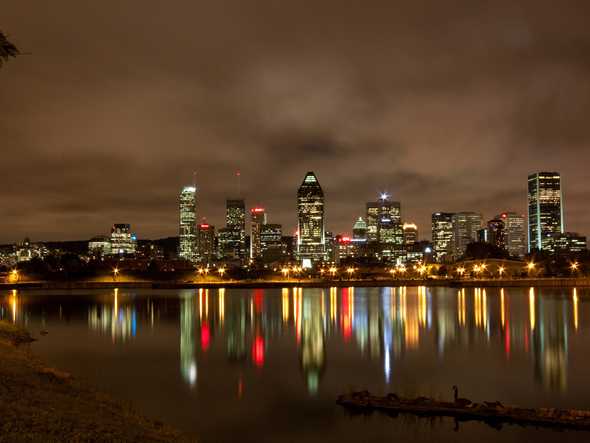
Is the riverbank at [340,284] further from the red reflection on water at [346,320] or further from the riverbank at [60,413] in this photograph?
the riverbank at [60,413]

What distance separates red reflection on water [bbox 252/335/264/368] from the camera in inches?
1249

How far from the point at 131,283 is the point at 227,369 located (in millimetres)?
90374

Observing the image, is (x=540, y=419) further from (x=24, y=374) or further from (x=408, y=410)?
(x=24, y=374)

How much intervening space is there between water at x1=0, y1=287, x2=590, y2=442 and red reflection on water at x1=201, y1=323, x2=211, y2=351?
0.11 m

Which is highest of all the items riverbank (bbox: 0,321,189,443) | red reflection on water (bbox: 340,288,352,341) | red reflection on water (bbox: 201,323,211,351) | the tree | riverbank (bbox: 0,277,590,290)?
the tree

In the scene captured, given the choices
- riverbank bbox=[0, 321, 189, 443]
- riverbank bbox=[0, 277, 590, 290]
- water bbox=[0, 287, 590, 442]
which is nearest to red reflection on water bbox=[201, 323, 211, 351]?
water bbox=[0, 287, 590, 442]

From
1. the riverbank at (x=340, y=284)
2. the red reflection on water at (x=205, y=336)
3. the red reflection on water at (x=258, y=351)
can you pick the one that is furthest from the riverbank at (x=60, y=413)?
the riverbank at (x=340, y=284)

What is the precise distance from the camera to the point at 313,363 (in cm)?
3130

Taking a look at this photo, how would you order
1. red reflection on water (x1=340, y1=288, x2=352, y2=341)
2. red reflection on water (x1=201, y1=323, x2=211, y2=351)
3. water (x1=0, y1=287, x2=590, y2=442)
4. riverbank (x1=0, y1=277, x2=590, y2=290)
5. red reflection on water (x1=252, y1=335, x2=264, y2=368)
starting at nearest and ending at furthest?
1. water (x1=0, y1=287, x2=590, y2=442)
2. red reflection on water (x1=252, y1=335, x2=264, y2=368)
3. red reflection on water (x1=201, y1=323, x2=211, y2=351)
4. red reflection on water (x1=340, y1=288, x2=352, y2=341)
5. riverbank (x1=0, y1=277, x2=590, y2=290)

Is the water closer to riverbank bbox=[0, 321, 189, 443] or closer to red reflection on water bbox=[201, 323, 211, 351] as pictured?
red reflection on water bbox=[201, 323, 211, 351]

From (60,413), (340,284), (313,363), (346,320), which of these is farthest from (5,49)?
(340,284)

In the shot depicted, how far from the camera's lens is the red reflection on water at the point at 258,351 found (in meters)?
31.7

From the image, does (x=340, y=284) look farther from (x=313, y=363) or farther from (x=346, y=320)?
(x=313, y=363)

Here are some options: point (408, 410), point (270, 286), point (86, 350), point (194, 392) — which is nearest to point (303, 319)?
point (86, 350)
